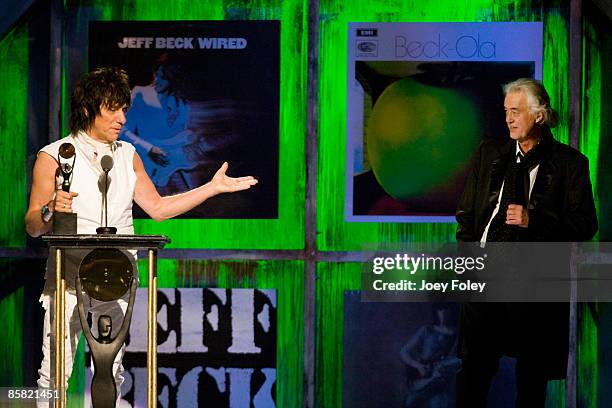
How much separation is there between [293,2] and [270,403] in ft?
7.32

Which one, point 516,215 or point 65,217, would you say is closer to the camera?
point 65,217

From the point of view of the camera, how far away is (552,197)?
5.32 metres

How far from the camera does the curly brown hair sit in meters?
5.00

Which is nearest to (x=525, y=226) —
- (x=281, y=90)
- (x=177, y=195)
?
(x=281, y=90)

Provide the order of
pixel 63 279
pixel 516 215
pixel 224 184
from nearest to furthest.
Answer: pixel 63 279, pixel 224 184, pixel 516 215

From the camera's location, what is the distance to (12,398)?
573 cm

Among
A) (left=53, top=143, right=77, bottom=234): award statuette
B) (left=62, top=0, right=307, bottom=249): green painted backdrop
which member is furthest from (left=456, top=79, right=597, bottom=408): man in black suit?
(left=53, top=143, right=77, bottom=234): award statuette

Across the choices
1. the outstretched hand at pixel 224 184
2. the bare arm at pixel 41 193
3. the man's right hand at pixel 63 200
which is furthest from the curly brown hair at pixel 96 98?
the man's right hand at pixel 63 200

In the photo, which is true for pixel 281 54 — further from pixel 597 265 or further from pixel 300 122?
pixel 597 265

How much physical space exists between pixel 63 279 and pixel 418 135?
2.39 meters

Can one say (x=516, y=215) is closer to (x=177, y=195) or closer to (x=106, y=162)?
(x=177, y=195)

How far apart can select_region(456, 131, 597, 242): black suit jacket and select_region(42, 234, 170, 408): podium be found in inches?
78.6

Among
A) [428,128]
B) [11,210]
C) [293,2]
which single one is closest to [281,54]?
[293,2]

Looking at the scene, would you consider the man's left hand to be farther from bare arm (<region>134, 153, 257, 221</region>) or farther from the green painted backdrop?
bare arm (<region>134, 153, 257, 221</region>)
